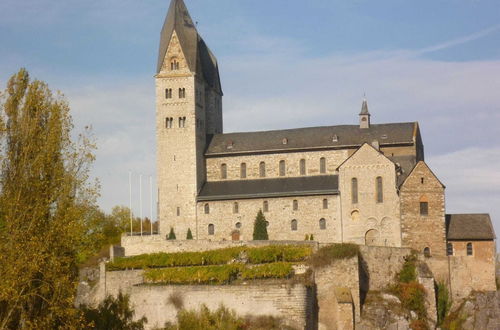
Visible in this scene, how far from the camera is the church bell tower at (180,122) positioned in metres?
72.3

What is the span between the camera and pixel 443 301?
199 feet

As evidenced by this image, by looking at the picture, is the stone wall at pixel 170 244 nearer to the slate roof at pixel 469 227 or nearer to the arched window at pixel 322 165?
the slate roof at pixel 469 227

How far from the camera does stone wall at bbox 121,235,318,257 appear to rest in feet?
206

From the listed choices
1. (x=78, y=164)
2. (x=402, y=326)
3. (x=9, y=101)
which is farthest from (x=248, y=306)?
(x=9, y=101)

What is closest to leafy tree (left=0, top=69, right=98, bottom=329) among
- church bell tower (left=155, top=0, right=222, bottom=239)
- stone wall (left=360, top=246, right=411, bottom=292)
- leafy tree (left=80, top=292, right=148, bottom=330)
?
leafy tree (left=80, top=292, right=148, bottom=330)

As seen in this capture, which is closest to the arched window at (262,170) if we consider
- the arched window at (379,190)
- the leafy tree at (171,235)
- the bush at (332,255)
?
the leafy tree at (171,235)

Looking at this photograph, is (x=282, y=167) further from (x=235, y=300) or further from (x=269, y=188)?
(x=235, y=300)

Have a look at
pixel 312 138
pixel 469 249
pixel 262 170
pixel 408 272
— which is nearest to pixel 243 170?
pixel 262 170

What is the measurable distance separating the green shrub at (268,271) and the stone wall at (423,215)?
10984 mm

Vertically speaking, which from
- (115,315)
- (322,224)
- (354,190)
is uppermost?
(354,190)

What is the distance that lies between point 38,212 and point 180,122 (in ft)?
119

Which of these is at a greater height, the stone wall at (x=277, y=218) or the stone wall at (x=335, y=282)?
the stone wall at (x=277, y=218)

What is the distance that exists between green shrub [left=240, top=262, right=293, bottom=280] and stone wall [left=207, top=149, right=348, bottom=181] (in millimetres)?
17665

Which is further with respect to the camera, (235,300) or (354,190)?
(354,190)
